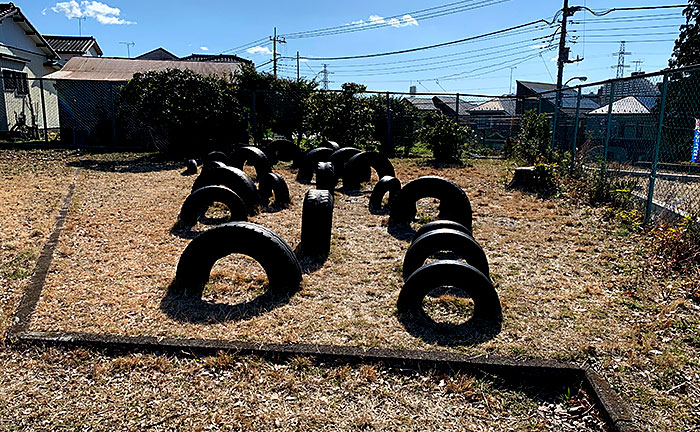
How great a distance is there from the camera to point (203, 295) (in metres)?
5.00

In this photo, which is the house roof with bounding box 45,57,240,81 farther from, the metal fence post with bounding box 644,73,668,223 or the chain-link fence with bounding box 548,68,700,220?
the metal fence post with bounding box 644,73,668,223

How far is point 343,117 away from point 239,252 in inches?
467

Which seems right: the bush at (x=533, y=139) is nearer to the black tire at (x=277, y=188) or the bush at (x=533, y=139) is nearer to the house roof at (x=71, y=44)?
the black tire at (x=277, y=188)

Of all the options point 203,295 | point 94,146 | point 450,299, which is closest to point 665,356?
point 450,299

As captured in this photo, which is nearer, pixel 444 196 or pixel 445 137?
pixel 444 196

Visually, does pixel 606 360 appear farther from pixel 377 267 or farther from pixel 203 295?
pixel 203 295

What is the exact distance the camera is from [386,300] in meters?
4.94

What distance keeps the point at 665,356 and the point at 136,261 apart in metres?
5.59

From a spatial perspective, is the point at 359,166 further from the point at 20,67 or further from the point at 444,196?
the point at 20,67

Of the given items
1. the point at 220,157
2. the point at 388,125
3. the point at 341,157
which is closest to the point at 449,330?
the point at 341,157

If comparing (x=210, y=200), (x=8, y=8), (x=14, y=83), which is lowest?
(x=210, y=200)

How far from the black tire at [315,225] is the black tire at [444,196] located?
1.83 metres

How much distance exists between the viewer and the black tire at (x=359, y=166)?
10859 millimetres

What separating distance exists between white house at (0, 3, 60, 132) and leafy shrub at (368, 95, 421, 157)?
13.5m
